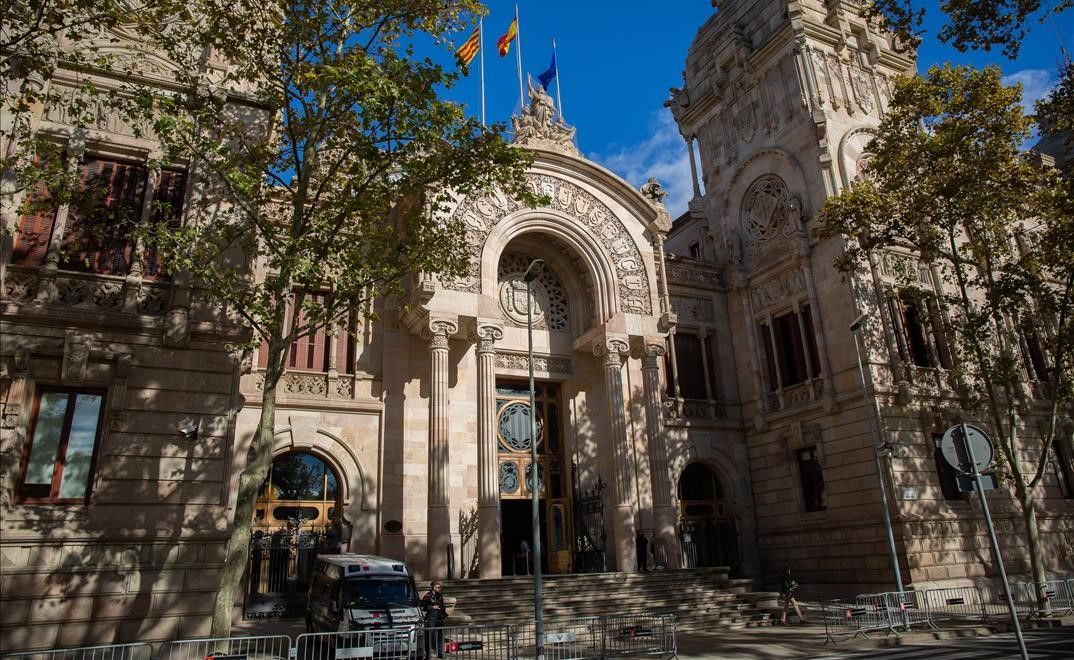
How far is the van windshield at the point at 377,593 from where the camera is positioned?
14.0 m

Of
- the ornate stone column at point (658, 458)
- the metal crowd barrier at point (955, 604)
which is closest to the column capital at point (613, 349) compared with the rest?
the ornate stone column at point (658, 458)

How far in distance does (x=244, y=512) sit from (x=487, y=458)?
370 inches

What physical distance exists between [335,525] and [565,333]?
10.6m

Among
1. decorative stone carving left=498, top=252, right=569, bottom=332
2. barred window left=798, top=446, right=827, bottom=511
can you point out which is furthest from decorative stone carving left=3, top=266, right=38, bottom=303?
barred window left=798, top=446, right=827, bottom=511

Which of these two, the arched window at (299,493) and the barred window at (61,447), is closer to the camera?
the barred window at (61,447)

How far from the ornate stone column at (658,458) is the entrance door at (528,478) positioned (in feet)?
9.85

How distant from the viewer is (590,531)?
23.5m

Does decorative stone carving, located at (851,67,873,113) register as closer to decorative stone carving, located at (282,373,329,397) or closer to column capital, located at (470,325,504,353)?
column capital, located at (470,325,504,353)

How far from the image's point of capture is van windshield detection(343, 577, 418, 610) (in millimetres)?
14031

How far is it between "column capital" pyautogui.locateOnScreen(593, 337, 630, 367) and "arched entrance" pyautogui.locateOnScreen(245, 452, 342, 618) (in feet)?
31.7

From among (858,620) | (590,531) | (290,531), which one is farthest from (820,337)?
(290,531)

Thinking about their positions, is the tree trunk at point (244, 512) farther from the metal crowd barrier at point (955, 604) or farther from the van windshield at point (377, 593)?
the metal crowd barrier at point (955, 604)

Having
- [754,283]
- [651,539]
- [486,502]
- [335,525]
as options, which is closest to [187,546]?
[335,525]

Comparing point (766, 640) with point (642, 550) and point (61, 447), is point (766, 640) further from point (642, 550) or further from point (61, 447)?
point (61, 447)
